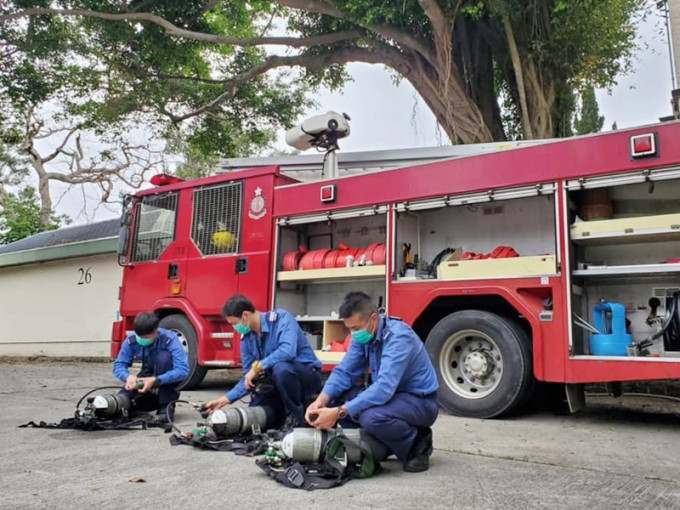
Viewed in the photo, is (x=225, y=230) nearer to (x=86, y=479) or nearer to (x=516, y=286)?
(x=516, y=286)

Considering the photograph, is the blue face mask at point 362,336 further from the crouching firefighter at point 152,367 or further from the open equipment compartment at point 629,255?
the open equipment compartment at point 629,255

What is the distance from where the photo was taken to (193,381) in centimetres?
749

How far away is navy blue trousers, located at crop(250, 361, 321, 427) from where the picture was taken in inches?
171

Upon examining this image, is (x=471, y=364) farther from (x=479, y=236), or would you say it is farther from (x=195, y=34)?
(x=195, y=34)

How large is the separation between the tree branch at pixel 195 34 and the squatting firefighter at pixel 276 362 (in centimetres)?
847

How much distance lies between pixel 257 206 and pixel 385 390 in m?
4.42

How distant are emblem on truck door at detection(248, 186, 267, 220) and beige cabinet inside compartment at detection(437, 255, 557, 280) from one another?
247cm

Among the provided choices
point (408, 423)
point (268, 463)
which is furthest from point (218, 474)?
point (408, 423)

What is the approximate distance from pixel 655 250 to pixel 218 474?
422cm

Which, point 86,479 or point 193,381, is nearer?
point 86,479

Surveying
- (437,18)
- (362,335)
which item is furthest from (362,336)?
(437,18)

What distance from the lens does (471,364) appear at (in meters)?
5.53

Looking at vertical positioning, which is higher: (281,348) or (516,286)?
(516,286)

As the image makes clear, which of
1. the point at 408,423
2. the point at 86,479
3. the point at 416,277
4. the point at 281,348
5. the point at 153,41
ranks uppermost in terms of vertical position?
the point at 153,41
